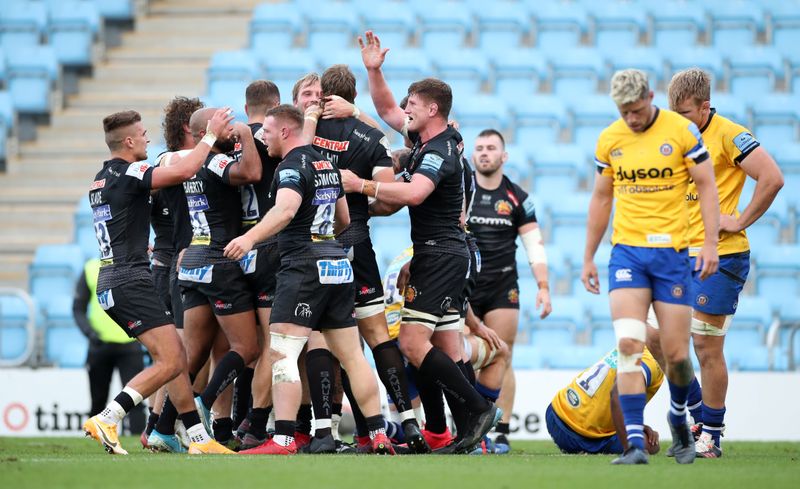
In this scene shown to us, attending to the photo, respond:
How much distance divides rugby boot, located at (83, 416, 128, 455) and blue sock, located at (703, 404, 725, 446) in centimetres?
414

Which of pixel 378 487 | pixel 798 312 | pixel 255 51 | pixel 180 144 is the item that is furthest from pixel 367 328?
pixel 255 51

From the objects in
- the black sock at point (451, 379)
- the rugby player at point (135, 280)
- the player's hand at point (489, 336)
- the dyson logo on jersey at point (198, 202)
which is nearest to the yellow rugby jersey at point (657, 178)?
the black sock at point (451, 379)

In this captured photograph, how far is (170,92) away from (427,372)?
1123cm

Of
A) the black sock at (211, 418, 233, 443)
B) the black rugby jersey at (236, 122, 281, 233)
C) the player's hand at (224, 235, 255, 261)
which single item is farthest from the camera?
the black sock at (211, 418, 233, 443)

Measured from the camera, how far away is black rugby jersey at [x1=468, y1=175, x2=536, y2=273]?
1052 centimetres

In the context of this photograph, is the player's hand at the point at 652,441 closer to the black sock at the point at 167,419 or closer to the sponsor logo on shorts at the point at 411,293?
the sponsor logo on shorts at the point at 411,293

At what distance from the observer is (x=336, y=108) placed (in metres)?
8.36

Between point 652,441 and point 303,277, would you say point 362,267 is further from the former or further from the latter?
point 652,441

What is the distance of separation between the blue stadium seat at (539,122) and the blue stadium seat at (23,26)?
7901 mm

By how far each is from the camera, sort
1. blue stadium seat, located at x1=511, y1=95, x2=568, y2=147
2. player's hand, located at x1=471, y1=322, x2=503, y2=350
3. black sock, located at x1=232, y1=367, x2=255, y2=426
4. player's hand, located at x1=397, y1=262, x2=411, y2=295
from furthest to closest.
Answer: blue stadium seat, located at x1=511, y1=95, x2=568, y2=147, player's hand, located at x1=471, y1=322, x2=503, y2=350, black sock, located at x1=232, y1=367, x2=255, y2=426, player's hand, located at x1=397, y1=262, x2=411, y2=295

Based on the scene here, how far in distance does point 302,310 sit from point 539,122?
30.6 ft

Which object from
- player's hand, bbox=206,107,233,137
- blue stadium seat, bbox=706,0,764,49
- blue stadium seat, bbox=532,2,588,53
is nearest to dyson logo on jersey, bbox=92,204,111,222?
player's hand, bbox=206,107,233,137

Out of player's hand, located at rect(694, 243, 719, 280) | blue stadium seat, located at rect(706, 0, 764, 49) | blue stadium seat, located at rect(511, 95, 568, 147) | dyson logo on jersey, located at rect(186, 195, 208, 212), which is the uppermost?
blue stadium seat, located at rect(706, 0, 764, 49)

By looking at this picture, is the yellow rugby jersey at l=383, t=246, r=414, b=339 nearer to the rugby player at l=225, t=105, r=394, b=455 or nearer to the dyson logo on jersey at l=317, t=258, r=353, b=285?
the rugby player at l=225, t=105, r=394, b=455
